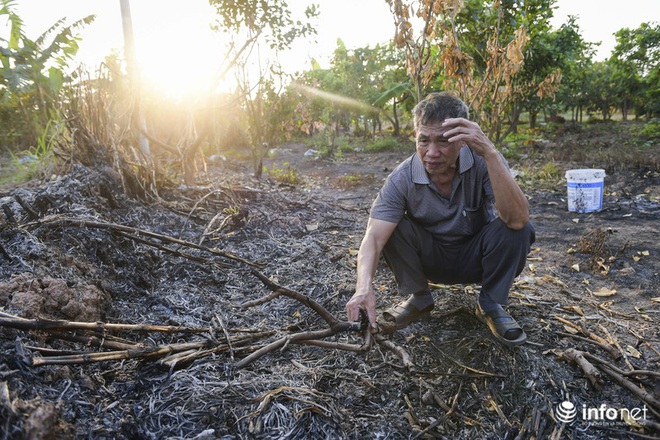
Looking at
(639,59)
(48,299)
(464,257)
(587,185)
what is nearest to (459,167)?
(464,257)

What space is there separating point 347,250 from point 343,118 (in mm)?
16696

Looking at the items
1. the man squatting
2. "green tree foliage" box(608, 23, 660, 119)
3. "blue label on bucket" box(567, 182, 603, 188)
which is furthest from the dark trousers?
"green tree foliage" box(608, 23, 660, 119)

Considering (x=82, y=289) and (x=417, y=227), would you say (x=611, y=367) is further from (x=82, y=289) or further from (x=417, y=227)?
(x=82, y=289)

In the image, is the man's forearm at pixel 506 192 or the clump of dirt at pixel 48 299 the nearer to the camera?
the clump of dirt at pixel 48 299

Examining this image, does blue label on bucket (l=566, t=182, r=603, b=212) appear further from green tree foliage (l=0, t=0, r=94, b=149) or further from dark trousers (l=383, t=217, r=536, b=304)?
green tree foliage (l=0, t=0, r=94, b=149)

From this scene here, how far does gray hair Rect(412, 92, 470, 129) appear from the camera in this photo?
1983 mm

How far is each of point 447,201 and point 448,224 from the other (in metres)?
0.12

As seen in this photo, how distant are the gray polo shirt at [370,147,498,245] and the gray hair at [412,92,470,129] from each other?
0.65ft

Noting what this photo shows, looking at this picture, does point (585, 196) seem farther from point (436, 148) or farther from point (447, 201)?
point (436, 148)

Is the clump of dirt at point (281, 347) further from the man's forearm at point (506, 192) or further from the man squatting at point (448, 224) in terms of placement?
the man's forearm at point (506, 192)

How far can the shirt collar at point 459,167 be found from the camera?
6.90 feet

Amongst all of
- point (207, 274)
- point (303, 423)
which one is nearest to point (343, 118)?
point (207, 274)

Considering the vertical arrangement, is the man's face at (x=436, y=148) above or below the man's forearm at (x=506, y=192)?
above

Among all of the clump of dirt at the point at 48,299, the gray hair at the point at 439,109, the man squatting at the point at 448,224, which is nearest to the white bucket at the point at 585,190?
the man squatting at the point at 448,224
